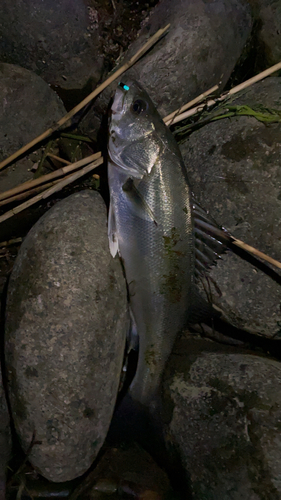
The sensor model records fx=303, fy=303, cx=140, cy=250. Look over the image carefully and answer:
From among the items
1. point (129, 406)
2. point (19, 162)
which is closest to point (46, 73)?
point (19, 162)

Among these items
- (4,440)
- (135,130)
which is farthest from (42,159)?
(4,440)

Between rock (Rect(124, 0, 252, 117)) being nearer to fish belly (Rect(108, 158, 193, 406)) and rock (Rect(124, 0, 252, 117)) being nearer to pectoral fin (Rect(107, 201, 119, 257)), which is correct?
fish belly (Rect(108, 158, 193, 406))

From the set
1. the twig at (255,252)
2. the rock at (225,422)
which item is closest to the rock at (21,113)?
the twig at (255,252)

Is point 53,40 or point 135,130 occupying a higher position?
point 53,40

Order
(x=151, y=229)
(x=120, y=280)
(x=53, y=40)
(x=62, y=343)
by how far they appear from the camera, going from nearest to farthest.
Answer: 1. (x=62, y=343)
2. (x=151, y=229)
3. (x=120, y=280)
4. (x=53, y=40)

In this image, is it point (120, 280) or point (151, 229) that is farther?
point (120, 280)

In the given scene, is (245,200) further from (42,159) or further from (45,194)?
(42,159)

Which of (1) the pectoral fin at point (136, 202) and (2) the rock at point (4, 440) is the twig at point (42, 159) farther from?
(2) the rock at point (4, 440)
